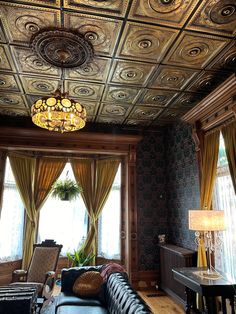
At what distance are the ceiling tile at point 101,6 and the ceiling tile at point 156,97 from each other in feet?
5.74

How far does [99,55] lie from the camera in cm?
307

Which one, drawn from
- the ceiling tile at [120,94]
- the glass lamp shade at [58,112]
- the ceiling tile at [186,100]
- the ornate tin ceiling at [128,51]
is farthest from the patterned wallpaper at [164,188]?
the glass lamp shade at [58,112]

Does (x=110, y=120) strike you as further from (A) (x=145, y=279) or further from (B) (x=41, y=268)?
(A) (x=145, y=279)

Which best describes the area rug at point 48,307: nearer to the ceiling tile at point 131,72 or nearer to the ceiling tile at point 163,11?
the ceiling tile at point 131,72

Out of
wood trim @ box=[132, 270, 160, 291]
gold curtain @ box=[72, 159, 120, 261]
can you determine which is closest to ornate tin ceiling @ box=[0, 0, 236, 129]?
gold curtain @ box=[72, 159, 120, 261]

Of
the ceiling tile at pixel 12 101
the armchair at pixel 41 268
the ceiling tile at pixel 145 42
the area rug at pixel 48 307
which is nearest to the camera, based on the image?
the ceiling tile at pixel 145 42

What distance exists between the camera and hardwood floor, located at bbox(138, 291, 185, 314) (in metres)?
3.96

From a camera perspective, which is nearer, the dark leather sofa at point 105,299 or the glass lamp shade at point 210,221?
the dark leather sofa at point 105,299

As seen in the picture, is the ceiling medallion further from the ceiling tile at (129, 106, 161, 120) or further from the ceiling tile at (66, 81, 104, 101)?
the ceiling tile at (129, 106, 161, 120)

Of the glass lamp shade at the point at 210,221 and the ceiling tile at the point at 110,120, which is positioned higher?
the ceiling tile at the point at 110,120

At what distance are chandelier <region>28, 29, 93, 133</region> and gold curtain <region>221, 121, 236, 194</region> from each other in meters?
2.06

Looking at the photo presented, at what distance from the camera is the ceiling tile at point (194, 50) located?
8.99 ft

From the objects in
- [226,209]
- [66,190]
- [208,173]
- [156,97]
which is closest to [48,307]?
[66,190]

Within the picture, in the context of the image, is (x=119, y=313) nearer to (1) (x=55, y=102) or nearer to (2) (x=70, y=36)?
(1) (x=55, y=102)
